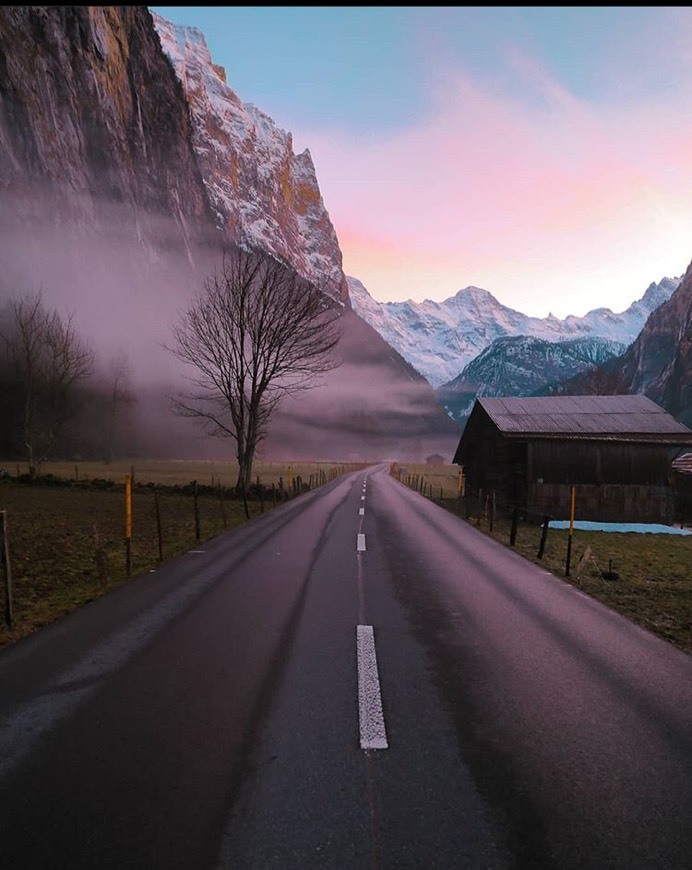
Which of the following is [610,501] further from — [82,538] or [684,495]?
[82,538]

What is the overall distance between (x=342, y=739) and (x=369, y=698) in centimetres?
77

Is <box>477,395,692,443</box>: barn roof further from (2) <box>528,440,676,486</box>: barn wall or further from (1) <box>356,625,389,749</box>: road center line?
(1) <box>356,625,389,749</box>: road center line

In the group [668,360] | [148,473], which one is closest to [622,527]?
[148,473]

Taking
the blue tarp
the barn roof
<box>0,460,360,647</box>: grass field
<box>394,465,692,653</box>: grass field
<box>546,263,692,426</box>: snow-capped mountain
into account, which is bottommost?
the blue tarp

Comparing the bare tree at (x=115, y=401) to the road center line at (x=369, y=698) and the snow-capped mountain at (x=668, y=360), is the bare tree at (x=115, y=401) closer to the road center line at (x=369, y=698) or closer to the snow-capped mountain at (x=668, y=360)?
the road center line at (x=369, y=698)

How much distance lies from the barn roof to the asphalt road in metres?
23.1

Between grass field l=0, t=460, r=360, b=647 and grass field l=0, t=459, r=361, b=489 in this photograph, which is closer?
grass field l=0, t=460, r=360, b=647

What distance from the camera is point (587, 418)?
31391mm

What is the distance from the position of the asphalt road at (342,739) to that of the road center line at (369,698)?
0.02 meters

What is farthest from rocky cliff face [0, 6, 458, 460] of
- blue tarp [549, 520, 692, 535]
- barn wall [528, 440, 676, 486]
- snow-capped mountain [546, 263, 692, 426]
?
snow-capped mountain [546, 263, 692, 426]

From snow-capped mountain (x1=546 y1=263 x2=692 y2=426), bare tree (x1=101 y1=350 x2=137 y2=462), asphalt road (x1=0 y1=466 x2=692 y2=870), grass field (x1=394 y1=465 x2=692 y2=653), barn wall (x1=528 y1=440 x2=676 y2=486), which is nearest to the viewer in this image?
asphalt road (x1=0 y1=466 x2=692 y2=870)

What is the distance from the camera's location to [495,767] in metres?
3.76

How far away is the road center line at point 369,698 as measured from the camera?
412 centimetres

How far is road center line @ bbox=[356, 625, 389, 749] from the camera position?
13.5 feet
